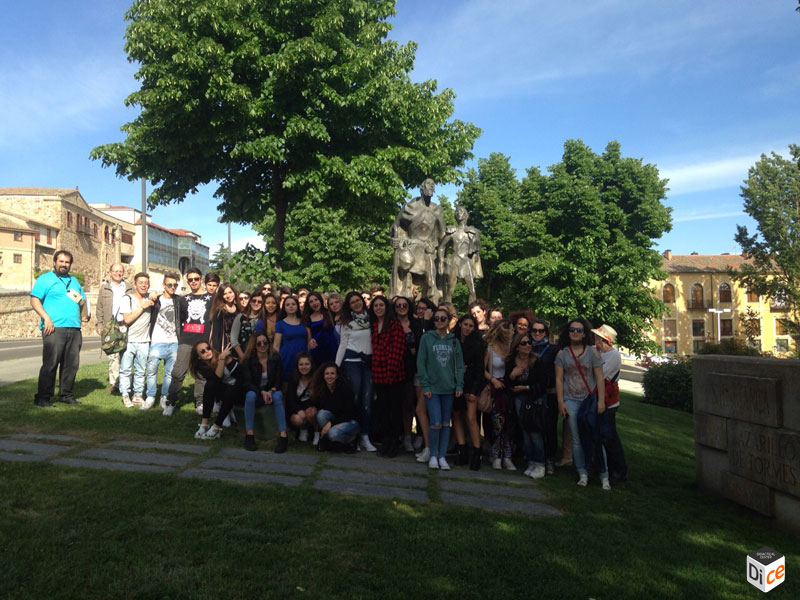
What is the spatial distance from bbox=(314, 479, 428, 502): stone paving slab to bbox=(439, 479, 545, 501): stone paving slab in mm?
413

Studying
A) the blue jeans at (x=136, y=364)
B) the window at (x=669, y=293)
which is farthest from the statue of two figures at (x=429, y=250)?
the window at (x=669, y=293)

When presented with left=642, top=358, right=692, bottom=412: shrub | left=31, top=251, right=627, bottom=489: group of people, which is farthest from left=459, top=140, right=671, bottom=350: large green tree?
left=31, top=251, right=627, bottom=489: group of people

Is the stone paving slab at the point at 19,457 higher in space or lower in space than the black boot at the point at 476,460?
higher

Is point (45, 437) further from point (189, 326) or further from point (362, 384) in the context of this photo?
point (362, 384)

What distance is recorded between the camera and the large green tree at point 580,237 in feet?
102

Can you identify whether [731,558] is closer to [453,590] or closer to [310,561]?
[453,590]

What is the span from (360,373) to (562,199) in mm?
28533

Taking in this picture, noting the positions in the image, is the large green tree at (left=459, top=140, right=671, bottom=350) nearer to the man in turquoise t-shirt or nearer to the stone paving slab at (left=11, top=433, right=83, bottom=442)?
the man in turquoise t-shirt

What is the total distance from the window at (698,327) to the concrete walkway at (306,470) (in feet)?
198

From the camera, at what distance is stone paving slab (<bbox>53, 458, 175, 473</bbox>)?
17.7 feet

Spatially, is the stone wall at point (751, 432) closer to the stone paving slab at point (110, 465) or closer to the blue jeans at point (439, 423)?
the blue jeans at point (439, 423)

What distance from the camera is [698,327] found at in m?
60.0

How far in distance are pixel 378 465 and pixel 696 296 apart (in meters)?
61.8

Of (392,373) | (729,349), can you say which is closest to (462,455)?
(392,373)
